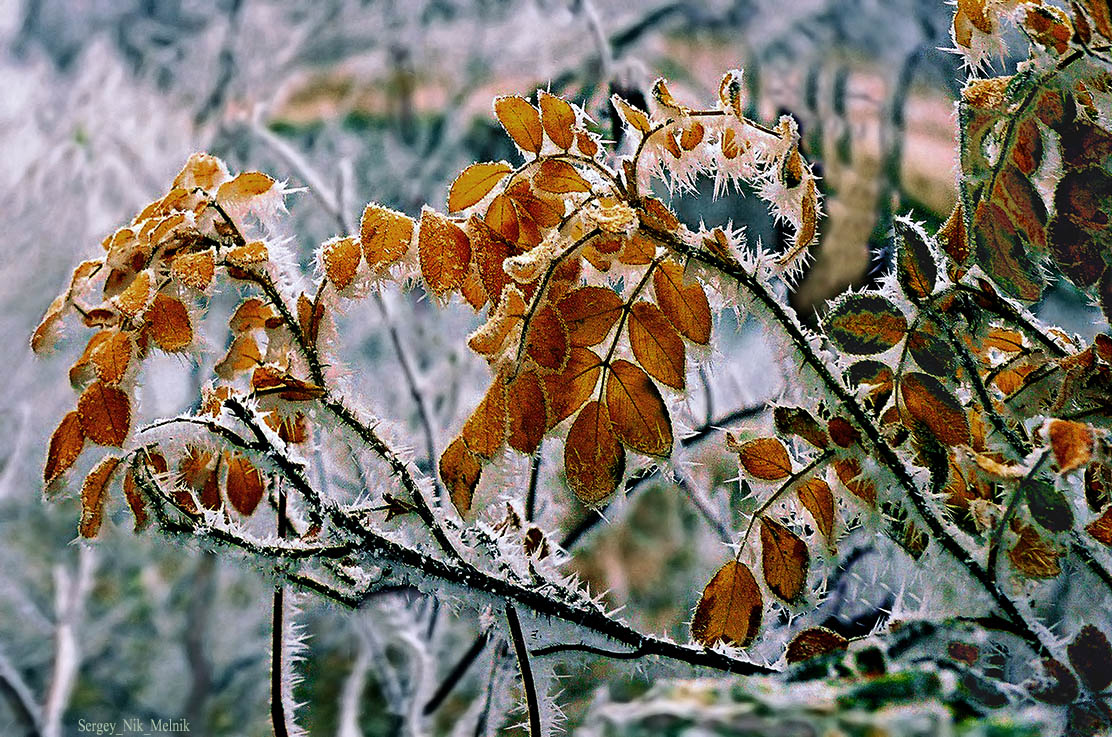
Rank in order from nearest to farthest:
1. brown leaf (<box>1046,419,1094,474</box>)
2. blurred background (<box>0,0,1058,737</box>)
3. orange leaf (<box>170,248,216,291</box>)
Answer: brown leaf (<box>1046,419,1094,474</box>)
orange leaf (<box>170,248,216,291</box>)
blurred background (<box>0,0,1058,737</box>)

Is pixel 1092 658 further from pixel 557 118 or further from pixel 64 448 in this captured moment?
pixel 64 448

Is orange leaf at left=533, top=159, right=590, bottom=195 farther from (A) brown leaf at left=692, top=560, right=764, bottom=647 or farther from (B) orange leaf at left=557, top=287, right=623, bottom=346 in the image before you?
(A) brown leaf at left=692, top=560, right=764, bottom=647

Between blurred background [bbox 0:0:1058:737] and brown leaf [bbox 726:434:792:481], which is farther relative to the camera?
blurred background [bbox 0:0:1058:737]

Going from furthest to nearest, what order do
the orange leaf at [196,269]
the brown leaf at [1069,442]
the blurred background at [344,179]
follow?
the blurred background at [344,179], the orange leaf at [196,269], the brown leaf at [1069,442]

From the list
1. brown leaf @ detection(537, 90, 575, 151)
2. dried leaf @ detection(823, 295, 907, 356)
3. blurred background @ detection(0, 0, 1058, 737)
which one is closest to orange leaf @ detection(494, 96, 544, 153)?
brown leaf @ detection(537, 90, 575, 151)

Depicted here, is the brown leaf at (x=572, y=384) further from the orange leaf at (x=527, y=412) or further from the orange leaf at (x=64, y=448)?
the orange leaf at (x=64, y=448)

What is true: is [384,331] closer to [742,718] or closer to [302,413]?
[302,413]

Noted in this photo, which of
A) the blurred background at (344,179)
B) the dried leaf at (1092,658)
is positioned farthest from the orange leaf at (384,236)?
the blurred background at (344,179)
